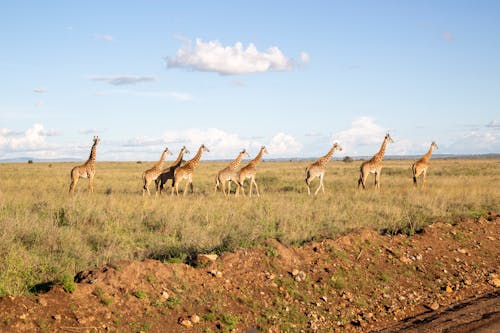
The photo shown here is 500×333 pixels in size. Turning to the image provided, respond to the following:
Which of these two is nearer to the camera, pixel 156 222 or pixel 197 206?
pixel 156 222

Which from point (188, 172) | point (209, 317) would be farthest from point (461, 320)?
point (188, 172)

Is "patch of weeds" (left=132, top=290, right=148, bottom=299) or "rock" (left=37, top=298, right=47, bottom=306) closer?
"rock" (left=37, top=298, right=47, bottom=306)

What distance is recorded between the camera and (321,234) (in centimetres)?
1224

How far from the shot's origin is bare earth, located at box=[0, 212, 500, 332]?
723cm

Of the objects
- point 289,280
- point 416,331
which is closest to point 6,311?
point 289,280

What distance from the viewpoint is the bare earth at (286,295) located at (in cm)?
723

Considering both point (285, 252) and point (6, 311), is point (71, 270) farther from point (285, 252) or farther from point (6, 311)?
point (285, 252)

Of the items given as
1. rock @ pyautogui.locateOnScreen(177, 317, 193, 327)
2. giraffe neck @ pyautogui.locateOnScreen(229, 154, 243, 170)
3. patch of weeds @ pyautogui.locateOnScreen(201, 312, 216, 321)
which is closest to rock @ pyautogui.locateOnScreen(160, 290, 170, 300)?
rock @ pyautogui.locateOnScreen(177, 317, 193, 327)

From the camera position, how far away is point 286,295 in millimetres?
8938

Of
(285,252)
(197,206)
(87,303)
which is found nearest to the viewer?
(87,303)

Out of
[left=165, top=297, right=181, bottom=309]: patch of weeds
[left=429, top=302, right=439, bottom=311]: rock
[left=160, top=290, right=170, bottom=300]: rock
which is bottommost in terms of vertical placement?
[left=429, top=302, right=439, bottom=311]: rock

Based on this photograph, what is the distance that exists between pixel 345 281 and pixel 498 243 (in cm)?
603

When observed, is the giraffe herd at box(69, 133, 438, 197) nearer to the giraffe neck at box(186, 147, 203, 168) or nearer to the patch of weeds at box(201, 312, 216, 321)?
the giraffe neck at box(186, 147, 203, 168)

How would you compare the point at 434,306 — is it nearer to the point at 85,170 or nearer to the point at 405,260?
the point at 405,260
